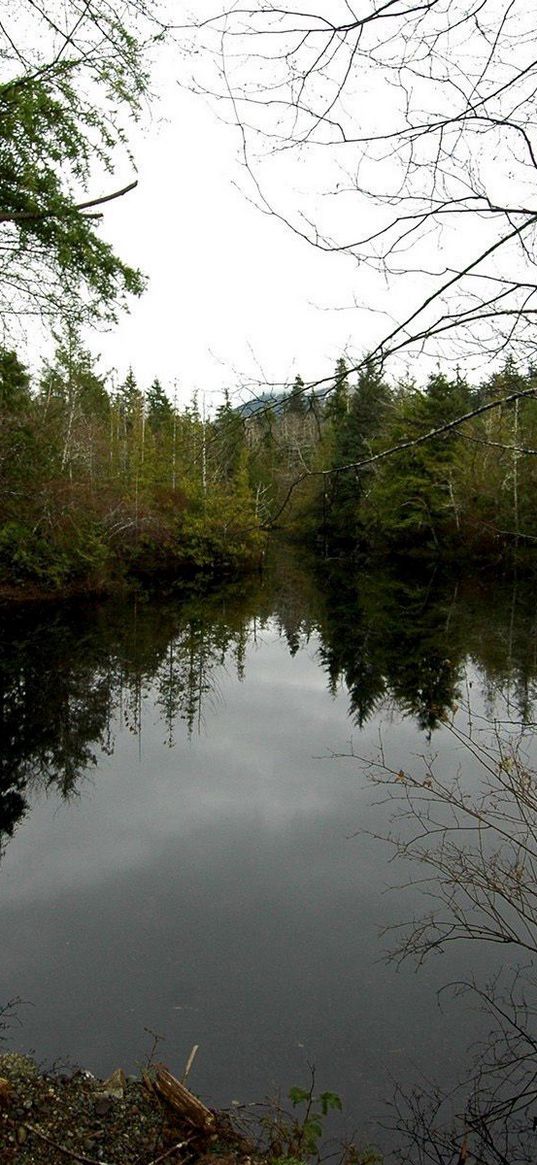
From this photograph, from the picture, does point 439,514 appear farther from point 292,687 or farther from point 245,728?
point 245,728

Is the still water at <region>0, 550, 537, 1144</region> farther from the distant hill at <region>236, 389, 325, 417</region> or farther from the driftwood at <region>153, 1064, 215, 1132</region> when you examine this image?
the distant hill at <region>236, 389, 325, 417</region>

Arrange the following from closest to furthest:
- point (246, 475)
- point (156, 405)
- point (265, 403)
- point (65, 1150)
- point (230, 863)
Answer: point (265, 403)
point (65, 1150)
point (230, 863)
point (246, 475)
point (156, 405)

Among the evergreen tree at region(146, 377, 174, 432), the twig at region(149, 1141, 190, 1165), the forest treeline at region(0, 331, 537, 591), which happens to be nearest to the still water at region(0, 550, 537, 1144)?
the twig at region(149, 1141, 190, 1165)

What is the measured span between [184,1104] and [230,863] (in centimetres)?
373


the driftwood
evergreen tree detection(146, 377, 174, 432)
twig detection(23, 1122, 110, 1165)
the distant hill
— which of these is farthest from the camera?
evergreen tree detection(146, 377, 174, 432)

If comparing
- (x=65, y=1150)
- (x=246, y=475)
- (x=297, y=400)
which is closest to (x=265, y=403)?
(x=297, y=400)

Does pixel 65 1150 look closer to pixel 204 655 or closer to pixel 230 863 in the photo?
pixel 230 863

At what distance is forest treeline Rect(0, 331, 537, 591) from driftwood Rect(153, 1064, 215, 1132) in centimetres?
284

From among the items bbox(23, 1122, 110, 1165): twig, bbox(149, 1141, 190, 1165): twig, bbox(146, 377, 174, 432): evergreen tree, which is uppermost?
bbox(146, 377, 174, 432): evergreen tree

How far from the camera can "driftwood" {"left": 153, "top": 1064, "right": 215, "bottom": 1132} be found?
137 inches

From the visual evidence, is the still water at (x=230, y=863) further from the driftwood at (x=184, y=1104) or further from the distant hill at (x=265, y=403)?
the distant hill at (x=265, y=403)

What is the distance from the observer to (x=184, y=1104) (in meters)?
3.54

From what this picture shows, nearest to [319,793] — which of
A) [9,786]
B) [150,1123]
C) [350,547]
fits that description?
[9,786]

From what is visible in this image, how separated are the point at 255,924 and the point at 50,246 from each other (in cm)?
617
